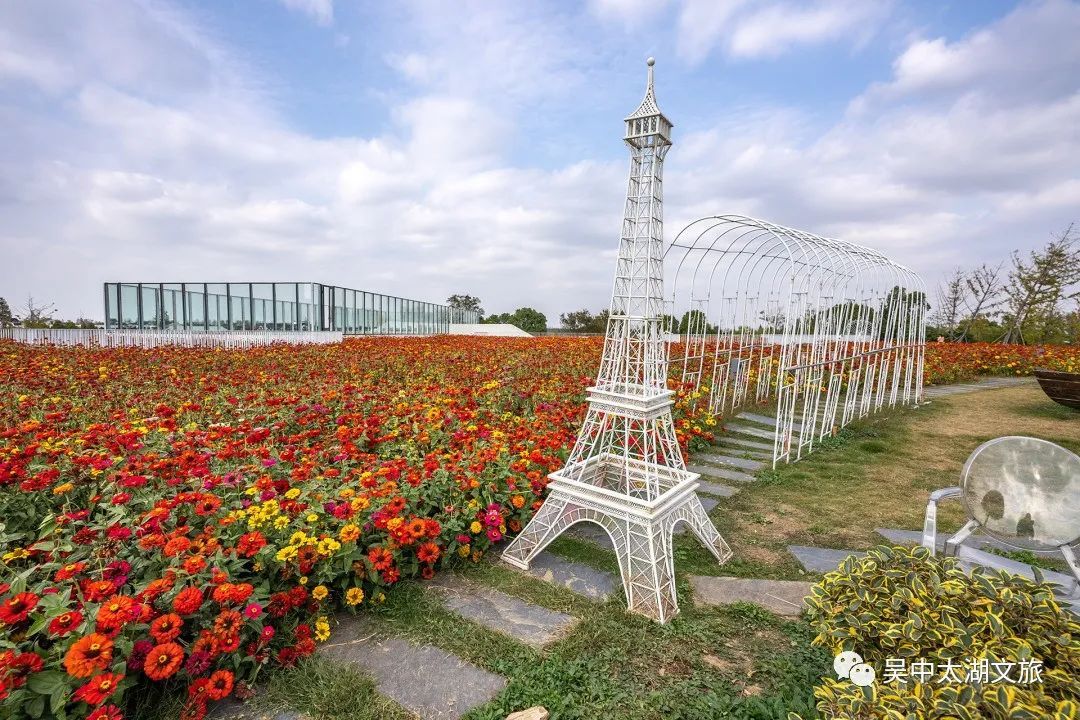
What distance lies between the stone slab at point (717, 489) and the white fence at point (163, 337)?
14.2 metres

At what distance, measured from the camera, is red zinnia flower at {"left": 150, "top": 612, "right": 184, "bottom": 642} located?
178cm

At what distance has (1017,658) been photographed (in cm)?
144

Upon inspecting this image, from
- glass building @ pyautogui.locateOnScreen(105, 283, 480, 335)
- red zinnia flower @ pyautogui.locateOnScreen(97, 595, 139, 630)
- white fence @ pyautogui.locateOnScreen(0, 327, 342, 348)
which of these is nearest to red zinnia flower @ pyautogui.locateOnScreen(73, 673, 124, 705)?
red zinnia flower @ pyautogui.locateOnScreen(97, 595, 139, 630)

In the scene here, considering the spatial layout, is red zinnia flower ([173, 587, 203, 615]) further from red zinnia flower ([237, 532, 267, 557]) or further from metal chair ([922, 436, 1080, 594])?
metal chair ([922, 436, 1080, 594])

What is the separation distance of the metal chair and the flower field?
245 centimetres

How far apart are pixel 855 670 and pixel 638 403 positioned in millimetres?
1680

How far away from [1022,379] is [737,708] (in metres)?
15.5

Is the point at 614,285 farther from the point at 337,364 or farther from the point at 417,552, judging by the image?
the point at 337,364

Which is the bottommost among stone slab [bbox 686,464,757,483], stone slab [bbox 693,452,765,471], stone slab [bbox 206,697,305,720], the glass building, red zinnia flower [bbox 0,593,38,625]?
stone slab [bbox 206,697,305,720]

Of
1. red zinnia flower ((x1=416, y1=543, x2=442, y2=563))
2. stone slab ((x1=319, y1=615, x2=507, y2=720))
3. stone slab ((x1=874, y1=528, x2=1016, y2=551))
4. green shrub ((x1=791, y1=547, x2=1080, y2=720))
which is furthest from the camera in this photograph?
stone slab ((x1=874, y1=528, x2=1016, y2=551))

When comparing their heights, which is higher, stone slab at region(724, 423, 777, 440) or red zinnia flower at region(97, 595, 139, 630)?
red zinnia flower at region(97, 595, 139, 630)

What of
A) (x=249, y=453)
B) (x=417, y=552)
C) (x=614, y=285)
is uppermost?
(x=614, y=285)

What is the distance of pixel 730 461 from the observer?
559 cm

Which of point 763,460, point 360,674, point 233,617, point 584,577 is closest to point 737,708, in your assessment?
point 584,577
